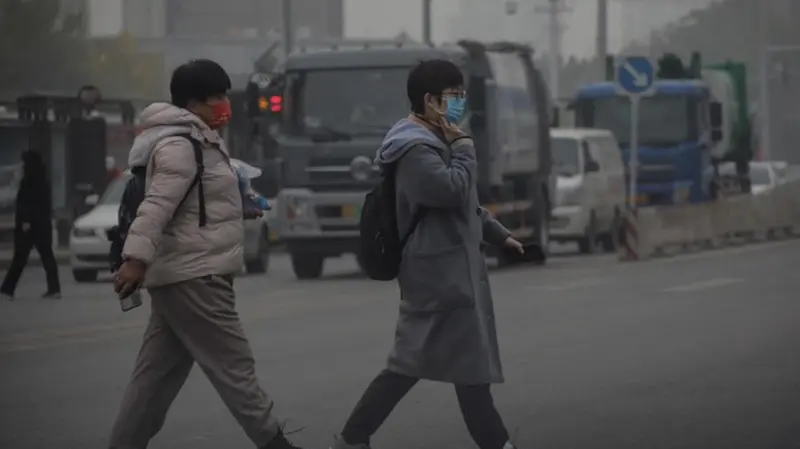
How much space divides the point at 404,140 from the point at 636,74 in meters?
26.0

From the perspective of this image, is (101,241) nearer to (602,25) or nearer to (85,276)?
(85,276)

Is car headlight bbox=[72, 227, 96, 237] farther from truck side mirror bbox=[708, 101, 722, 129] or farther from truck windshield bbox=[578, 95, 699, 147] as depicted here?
truck side mirror bbox=[708, 101, 722, 129]

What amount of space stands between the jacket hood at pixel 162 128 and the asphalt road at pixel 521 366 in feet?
7.60

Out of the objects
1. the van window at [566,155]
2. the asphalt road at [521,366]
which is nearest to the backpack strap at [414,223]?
the asphalt road at [521,366]

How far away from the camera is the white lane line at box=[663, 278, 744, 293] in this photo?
22812 millimetres

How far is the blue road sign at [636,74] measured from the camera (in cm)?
3428

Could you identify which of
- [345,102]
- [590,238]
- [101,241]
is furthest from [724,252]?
[101,241]

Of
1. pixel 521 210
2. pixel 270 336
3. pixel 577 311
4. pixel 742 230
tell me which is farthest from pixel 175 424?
pixel 742 230

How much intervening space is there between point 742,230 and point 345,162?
11472 millimetres

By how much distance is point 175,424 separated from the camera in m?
11.4

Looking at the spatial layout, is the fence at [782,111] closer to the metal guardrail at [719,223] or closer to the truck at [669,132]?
the truck at [669,132]

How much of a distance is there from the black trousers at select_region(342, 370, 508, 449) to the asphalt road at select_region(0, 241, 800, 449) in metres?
1.27

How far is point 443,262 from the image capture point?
29.1 ft

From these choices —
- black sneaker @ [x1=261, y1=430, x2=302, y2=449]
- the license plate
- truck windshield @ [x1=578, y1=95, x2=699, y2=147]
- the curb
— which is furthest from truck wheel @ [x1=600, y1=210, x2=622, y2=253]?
black sneaker @ [x1=261, y1=430, x2=302, y2=449]
